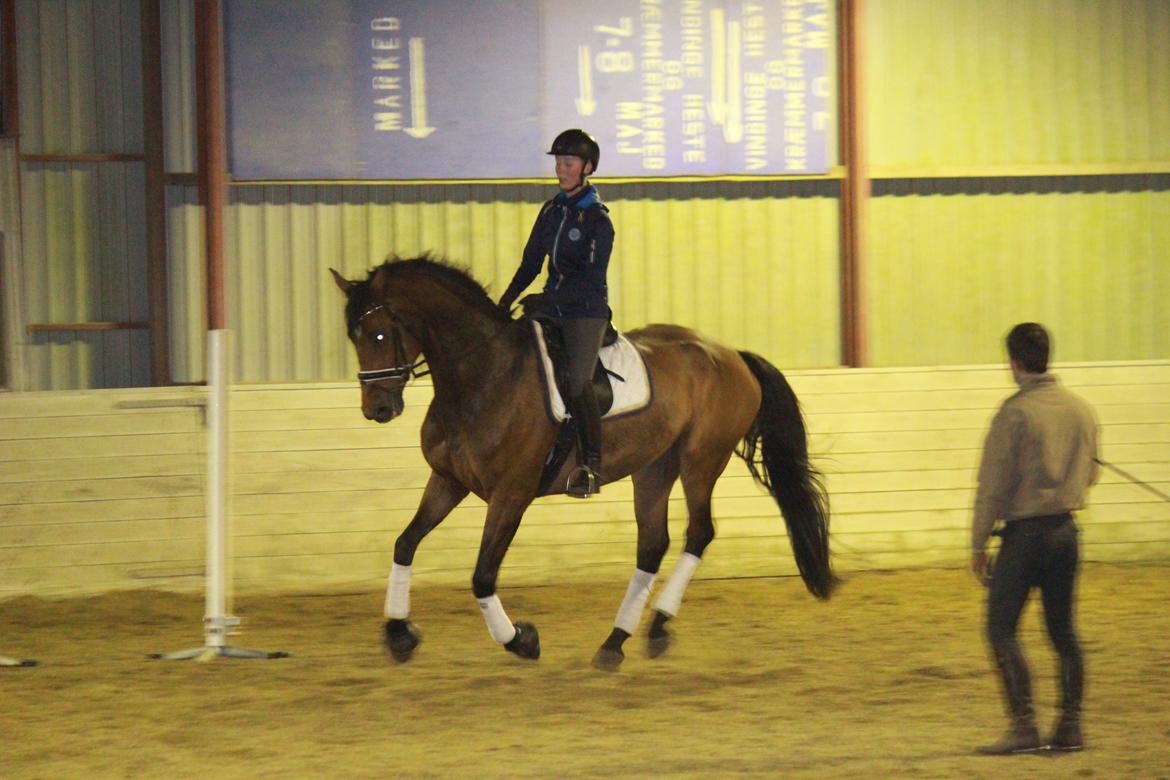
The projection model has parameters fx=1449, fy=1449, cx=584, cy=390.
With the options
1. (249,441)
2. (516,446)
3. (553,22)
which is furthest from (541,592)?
(553,22)

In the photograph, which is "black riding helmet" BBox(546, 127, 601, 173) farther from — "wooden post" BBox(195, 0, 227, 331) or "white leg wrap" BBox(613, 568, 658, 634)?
"wooden post" BBox(195, 0, 227, 331)

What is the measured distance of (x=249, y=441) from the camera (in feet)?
29.0

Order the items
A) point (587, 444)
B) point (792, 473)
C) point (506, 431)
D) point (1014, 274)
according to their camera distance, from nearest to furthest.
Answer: point (506, 431)
point (587, 444)
point (792, 473)
point (1014, 274)

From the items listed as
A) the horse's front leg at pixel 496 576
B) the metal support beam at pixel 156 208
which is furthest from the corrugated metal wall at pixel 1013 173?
the metal support beam at pixel 156 208

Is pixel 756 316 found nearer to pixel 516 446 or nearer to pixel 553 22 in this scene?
pixel 553 22

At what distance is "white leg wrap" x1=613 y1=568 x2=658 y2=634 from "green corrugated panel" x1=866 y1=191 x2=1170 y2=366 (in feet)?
13.6

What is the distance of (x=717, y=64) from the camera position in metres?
9.87

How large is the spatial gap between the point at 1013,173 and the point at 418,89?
4.28 metres

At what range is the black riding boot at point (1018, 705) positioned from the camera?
484 centimetres

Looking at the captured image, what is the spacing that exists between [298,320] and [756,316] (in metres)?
3.19

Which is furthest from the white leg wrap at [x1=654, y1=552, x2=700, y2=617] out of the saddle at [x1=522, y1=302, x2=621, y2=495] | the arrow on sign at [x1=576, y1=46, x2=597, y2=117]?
the arrow on sign at [x1=576, y1=46, x2=597, y2=117]

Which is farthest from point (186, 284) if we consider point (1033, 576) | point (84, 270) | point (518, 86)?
point (1033, 576)

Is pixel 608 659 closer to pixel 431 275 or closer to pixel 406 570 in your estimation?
pixel 406 570

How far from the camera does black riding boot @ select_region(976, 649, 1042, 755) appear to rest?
484 cm
